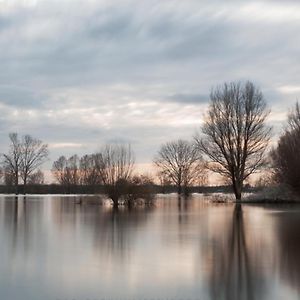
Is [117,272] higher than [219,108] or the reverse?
the reverse

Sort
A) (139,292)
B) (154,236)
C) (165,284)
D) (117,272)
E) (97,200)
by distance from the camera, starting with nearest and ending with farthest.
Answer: (139,292) < (165,284) < (117,272) < (154,236) < (97,200)

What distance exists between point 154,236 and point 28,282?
767cm

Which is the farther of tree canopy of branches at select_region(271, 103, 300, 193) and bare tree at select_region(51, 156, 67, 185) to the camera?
bare tree at select_region(51, 156, 67, 185)

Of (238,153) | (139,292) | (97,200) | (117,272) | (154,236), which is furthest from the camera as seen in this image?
(238,153)

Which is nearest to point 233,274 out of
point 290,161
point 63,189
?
point 290,161

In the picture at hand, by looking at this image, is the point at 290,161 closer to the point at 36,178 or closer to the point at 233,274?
the point at 233,274

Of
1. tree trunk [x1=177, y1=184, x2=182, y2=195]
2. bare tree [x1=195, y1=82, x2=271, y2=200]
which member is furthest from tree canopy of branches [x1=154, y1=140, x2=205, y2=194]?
bare tree [x1=195, y1=82, x2=271, y2=200]

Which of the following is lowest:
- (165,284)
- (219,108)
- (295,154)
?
(165,284)

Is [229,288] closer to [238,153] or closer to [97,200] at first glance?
[97,200]

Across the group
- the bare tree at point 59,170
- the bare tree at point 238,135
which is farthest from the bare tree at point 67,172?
the bare tree at point 238,135

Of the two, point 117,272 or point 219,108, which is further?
point 219,108

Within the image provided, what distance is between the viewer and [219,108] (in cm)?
4947

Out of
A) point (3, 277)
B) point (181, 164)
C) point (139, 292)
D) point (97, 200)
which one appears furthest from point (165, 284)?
point (181, 164)

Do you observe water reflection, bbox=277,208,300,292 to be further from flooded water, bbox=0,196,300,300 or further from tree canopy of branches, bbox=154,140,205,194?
tree canopy of branches, bbox=154,140,205,194
